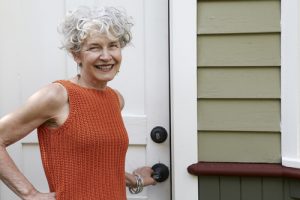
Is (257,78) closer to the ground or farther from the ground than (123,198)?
farther from the ground

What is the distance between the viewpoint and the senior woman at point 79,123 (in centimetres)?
151

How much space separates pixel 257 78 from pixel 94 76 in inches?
34.5

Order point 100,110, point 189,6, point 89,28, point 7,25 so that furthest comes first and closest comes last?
point 7,25 < point 189,6 < point 100,110 < point 89,28

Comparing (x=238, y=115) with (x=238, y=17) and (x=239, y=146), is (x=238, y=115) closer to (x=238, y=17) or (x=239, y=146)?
(x=239, y=146)

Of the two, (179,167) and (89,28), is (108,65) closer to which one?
(89,28)

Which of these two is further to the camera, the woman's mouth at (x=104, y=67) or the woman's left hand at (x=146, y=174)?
the woman's left hand at (x=146, y=174)

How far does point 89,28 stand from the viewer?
1.54 meters

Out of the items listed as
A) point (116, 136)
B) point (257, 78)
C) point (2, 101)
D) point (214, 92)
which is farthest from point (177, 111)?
point (2, 101)

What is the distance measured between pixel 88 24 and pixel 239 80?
894mm

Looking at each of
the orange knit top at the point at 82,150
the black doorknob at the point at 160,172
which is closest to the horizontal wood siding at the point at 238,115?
the black doorknob at the point at 160,172

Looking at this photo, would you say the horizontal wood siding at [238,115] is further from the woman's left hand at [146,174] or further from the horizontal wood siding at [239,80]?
the woman's left hand at [146,174]

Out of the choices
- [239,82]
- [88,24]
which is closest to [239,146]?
[239,82]

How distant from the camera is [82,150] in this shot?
157 cm

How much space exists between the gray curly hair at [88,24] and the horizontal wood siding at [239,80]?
64cm
